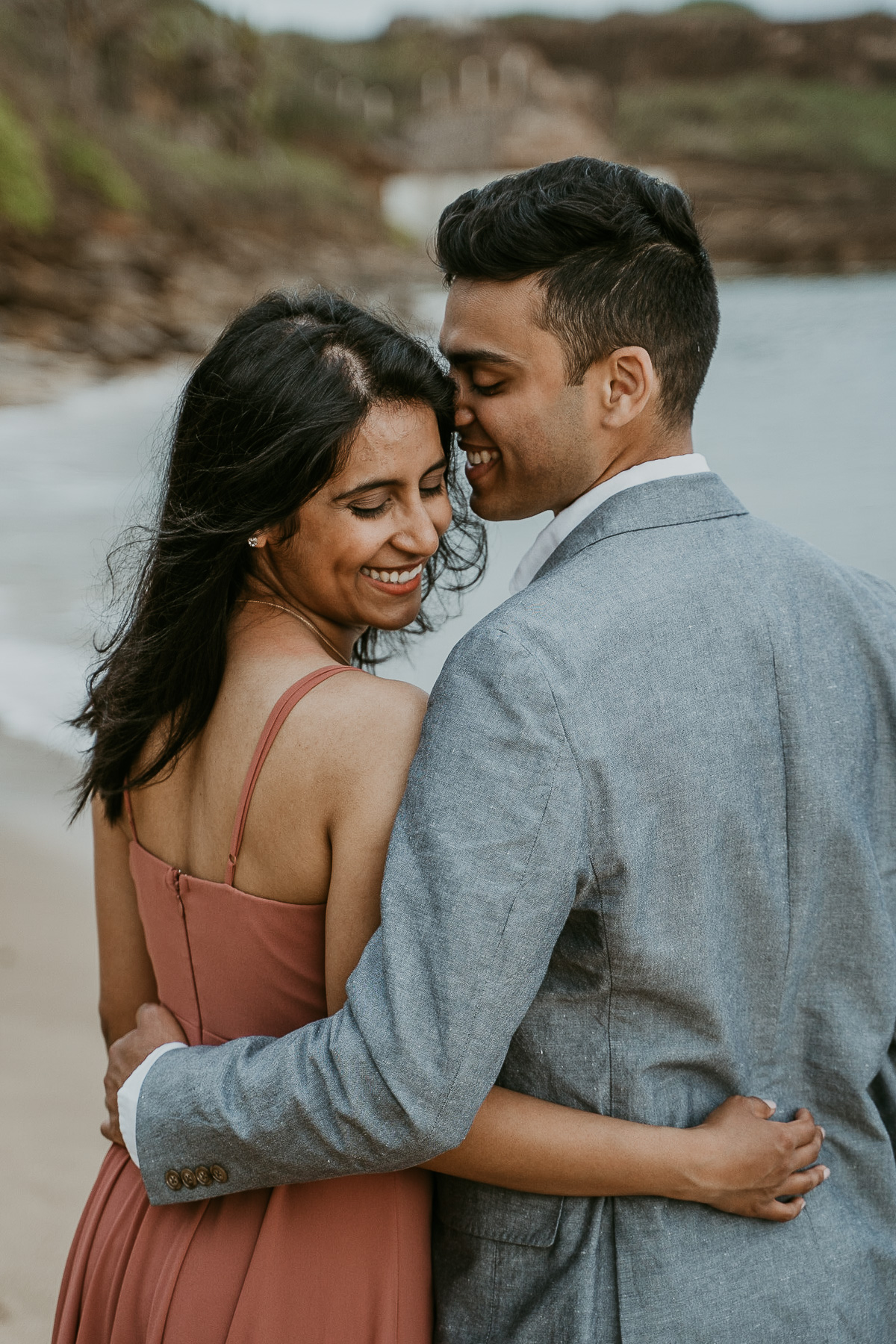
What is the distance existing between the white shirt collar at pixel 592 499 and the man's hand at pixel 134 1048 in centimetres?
69

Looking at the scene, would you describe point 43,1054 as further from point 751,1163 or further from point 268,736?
point 751,1163

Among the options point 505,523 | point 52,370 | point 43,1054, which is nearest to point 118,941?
point 43,1054

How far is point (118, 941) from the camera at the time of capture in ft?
5.54

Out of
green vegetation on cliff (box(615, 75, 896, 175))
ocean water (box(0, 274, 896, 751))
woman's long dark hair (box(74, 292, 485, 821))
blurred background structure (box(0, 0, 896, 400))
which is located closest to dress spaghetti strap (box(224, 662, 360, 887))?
woman's long dark hair (box(74, 292, 485, 821))

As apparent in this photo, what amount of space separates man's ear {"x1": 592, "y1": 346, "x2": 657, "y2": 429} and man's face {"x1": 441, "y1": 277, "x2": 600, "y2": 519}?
0.02m

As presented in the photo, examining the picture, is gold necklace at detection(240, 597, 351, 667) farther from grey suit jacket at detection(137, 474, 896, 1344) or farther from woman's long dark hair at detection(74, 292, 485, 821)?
grey suit jacket at detection(137, 474, 896, 1344)

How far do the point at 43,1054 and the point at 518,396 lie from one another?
8.48 feet

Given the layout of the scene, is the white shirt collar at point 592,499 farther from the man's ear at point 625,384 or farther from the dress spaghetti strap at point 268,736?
the dress spaghetti strap at point 268,736

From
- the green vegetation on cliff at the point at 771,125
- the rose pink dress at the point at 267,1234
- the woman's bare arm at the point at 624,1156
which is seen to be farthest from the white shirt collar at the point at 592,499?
the green vegetation on cliff at the point at 771,125

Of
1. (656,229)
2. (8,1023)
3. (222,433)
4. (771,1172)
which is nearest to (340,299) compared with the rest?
(222,433)

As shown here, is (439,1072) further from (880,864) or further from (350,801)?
(880,864)

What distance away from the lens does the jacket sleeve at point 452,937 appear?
1068mm

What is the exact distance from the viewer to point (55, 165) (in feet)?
89.0

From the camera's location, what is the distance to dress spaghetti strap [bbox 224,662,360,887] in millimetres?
1292
